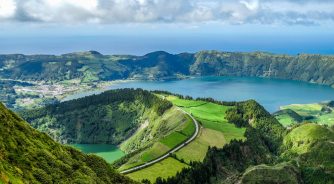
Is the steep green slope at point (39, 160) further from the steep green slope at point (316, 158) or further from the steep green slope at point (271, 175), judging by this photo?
the steep green slope at point (316, 158)

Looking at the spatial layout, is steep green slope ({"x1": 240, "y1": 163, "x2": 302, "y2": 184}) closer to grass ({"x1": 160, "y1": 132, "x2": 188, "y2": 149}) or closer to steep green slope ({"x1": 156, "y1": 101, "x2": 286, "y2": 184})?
steep green slope ({"x1": 156, "y1": 101, "x2": 286, "y2": 184})

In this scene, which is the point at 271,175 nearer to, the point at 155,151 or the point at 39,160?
the point at 155,151

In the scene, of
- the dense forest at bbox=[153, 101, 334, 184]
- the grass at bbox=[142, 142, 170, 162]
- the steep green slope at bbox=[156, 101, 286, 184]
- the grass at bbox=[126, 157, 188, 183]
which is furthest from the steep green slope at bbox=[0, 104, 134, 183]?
the grass at bbox=[142, 142, 170, 162]

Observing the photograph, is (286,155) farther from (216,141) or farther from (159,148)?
(159,148)

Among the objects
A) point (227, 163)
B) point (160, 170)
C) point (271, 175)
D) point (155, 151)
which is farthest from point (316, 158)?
point (155, 151)

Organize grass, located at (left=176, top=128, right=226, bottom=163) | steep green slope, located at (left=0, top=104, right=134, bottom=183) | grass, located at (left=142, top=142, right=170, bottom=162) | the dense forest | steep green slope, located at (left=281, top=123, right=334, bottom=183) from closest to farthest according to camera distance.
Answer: steep green slope, located at (left=0, top=104, right=134, bottom=183) < the dense forest < steep green slope, located at (left=281, top=123, right=334, bottom=183) < grass, located at (left=142, top=142, right=170, bottom=162) < grass, located at (left=176, top=128, right=226, bottom=163)
